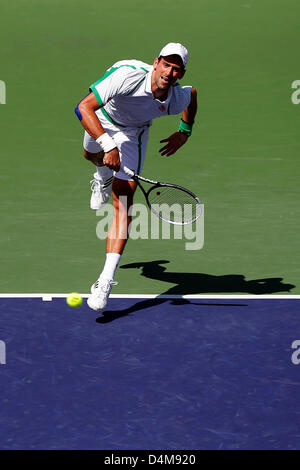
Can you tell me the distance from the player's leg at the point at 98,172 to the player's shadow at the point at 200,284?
0.74m

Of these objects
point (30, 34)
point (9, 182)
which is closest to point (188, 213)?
point (9, 182)

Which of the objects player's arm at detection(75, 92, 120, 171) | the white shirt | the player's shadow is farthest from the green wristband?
the player's shadow

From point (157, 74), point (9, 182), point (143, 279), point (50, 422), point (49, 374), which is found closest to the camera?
point (50, 422)

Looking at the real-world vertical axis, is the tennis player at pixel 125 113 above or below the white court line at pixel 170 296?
above

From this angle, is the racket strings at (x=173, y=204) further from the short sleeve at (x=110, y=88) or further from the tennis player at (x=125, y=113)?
the short sleeve at (x=110, y=88)

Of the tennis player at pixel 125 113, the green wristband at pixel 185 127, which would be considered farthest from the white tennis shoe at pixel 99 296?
the green wristband at pixel 185 127

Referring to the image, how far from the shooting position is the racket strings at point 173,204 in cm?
806

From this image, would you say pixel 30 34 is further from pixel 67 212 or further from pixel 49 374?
pixel 49 374

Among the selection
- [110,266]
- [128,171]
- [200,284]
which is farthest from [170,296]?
[128,171]

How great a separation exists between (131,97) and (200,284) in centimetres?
190

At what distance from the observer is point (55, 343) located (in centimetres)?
693

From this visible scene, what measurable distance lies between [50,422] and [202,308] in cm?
248
